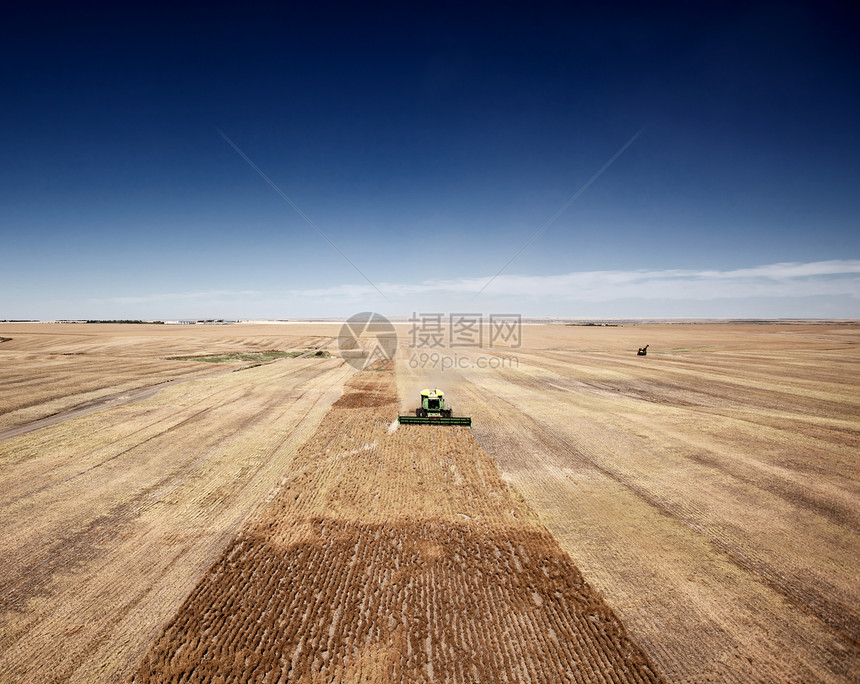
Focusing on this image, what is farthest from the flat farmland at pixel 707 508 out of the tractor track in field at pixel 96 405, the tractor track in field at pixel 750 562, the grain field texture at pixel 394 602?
the tractor track in field at pixel 96 405

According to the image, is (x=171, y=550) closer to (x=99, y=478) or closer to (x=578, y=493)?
(x=99, y=478)

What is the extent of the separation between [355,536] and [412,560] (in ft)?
6.33

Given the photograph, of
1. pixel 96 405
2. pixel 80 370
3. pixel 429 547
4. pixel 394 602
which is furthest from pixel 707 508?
pixel 80 370

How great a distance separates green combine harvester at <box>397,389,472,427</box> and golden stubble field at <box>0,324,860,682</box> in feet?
2.36

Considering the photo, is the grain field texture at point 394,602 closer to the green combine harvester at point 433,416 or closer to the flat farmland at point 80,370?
the green combine harvester at point 433,416

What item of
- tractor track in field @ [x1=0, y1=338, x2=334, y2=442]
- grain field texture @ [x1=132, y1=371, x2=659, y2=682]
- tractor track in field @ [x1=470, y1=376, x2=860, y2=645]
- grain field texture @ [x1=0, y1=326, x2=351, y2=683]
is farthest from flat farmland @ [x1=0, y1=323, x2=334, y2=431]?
tractor track in field @ [x1=470, y1=376, x2=860, y2=645]

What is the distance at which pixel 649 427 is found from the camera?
19078 mm

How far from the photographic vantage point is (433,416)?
1936 cm

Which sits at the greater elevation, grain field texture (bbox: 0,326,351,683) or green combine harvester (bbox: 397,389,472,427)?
green combine harvester (bbox: 397,389,472,427)

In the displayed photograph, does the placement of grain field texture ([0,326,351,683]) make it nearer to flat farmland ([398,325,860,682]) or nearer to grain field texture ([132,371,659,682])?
grain field texture ([132,371,659,682])

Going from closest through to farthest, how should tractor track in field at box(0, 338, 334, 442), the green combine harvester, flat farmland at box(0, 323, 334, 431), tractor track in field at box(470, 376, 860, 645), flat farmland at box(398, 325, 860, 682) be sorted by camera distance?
flat farmland at box(398, 325, 860, 682)
tractor track in field at box(470, 376, 860, 645)
tractor track in field at box(0, 338, 334, 442)
the green combine harvester
flat farmland at box(0, 323, 334, 431)

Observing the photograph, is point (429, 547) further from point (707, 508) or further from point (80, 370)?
point (80, 370)

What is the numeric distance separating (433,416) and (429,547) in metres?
10.0

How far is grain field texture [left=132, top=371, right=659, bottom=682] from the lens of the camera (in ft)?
20.6
